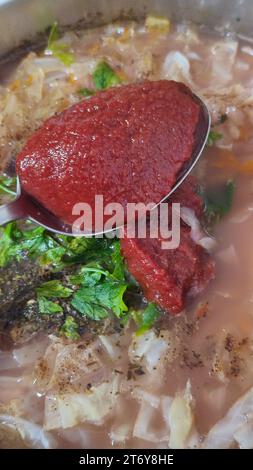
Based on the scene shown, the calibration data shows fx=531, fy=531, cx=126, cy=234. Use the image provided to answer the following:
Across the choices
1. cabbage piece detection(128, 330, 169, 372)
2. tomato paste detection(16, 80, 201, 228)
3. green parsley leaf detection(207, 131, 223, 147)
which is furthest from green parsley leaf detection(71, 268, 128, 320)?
green parsley leaf detection(207, 131, 223, 147)

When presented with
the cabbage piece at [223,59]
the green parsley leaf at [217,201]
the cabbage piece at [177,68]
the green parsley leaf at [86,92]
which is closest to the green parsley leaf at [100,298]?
the green parsley leaf at [217,201]

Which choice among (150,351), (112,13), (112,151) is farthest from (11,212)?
(112,13)

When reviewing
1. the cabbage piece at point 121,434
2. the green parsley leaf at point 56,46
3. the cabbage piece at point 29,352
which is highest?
the green parsley leaf at point 56,46

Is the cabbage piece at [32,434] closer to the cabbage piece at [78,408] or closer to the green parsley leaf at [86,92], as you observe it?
the cabbage piece at [78,408]

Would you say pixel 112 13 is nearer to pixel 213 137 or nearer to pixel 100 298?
pixel 213 137
